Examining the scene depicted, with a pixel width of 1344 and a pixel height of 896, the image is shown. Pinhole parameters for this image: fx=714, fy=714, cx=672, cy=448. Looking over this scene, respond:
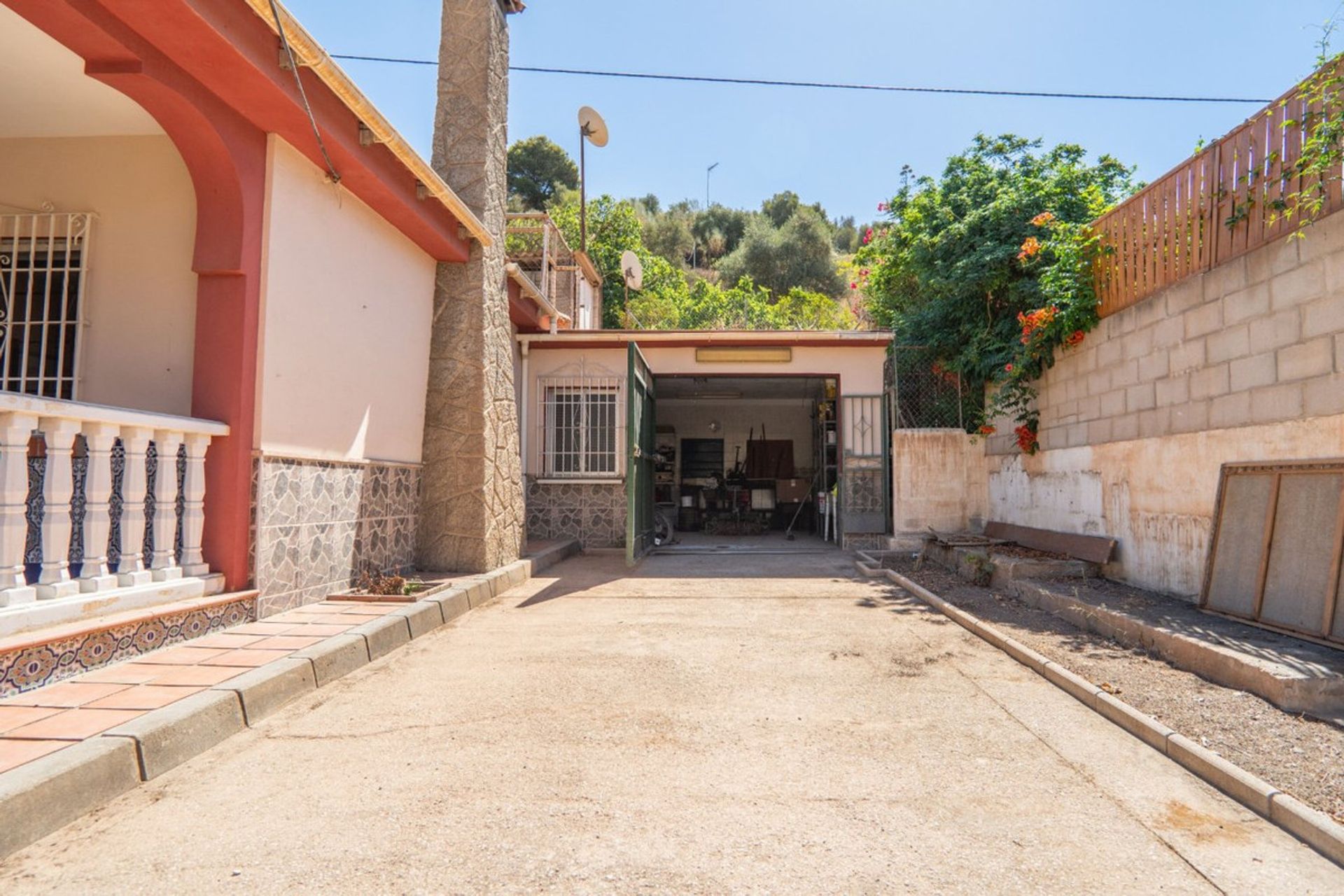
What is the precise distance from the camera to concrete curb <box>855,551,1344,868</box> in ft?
7.45

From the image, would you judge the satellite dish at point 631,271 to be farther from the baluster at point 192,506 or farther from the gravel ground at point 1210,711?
the baluster at point 192,506

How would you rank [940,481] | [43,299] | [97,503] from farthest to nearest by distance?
[940,481], [43,299], [97,503]

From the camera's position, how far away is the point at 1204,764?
2789 millimetres

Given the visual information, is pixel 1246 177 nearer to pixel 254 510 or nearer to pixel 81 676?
pixel 254 510

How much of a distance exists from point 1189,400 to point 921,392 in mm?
4860

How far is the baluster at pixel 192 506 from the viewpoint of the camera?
4148 millimetres

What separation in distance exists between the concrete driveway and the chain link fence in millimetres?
6284

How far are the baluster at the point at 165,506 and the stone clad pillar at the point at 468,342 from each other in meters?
2.93

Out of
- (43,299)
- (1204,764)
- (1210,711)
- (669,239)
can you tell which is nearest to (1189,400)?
(1210,711)

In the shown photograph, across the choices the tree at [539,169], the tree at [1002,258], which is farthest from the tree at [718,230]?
the tree at [1002,258]

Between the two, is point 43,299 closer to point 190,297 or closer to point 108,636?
point 190,297

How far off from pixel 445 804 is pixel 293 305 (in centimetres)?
370

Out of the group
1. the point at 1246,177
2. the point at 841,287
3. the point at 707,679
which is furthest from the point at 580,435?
the point at 841,287

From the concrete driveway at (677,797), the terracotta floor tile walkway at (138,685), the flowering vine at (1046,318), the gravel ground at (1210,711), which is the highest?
the flowering vine at (1046,318)
